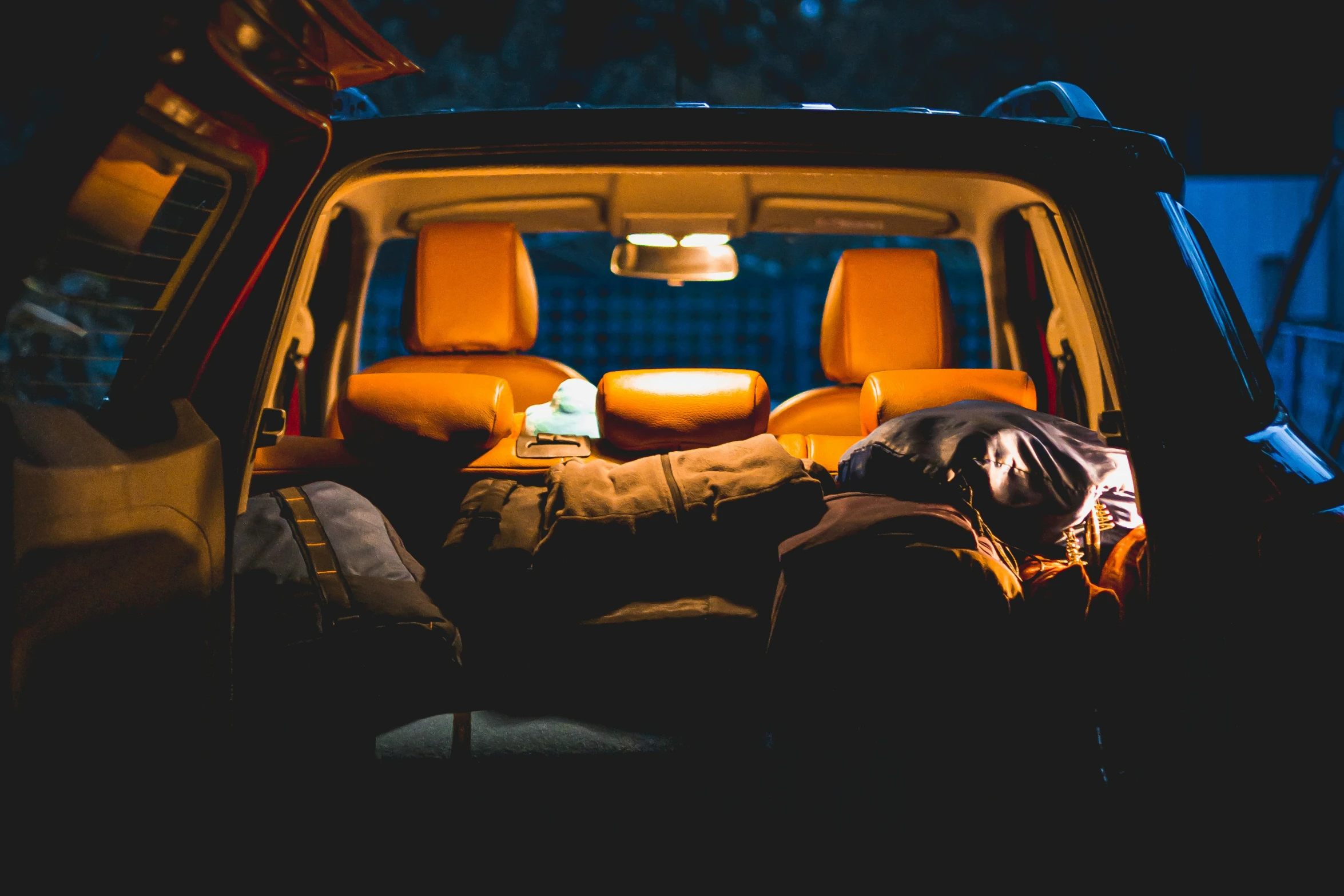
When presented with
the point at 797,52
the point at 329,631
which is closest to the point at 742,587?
the point at 329,631

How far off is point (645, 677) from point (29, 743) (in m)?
0.72

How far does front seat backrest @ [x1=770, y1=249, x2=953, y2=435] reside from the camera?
2.26 metres

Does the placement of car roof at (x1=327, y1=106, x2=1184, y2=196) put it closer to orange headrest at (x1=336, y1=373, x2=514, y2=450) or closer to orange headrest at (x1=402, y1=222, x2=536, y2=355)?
orange headrest at (x1=336, y1=373, x2=514, y2=450)

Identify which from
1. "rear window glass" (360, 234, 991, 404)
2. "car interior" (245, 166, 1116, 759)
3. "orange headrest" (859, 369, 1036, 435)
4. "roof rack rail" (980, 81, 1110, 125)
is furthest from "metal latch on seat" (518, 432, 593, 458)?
"rear window glass" (360, 234, 991, 404)

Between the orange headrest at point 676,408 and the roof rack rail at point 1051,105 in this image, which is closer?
the roof rack rail at point 1051,105

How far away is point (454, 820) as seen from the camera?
3.42 ft

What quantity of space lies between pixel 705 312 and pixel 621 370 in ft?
33.1

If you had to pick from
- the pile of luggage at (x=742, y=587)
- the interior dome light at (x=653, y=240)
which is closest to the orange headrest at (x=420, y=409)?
the pile of luggage at (x=742, y=587)

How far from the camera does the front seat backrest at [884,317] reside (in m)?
2.26

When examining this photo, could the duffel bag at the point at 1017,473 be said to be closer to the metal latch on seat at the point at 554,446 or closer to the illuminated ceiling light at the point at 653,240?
the metal latch on seat at the point at 554,446

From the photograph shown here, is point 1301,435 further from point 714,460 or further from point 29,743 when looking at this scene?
point 29,743

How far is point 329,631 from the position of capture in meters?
1.21

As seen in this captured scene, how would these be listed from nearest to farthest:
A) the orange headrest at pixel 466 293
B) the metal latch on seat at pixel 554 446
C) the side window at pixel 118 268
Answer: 1. the side window at pixel 118 268
2. the metal latch on seat at pixel 554 446
3. the orange headrest at pixel 466 293

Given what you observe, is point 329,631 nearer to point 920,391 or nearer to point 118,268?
point 118,268
